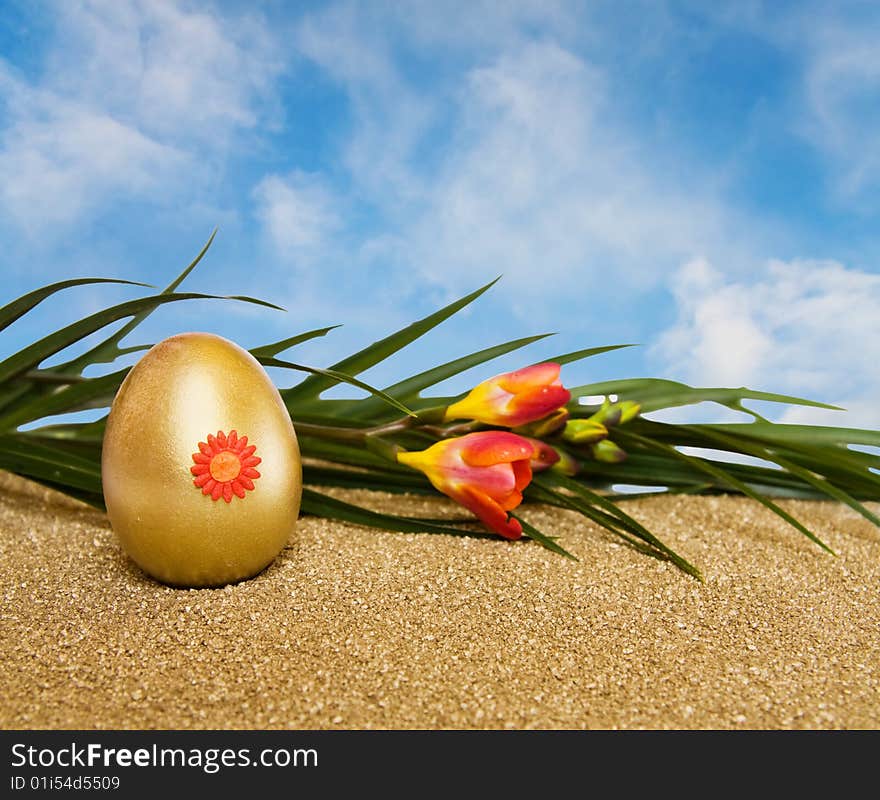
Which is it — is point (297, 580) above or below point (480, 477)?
below

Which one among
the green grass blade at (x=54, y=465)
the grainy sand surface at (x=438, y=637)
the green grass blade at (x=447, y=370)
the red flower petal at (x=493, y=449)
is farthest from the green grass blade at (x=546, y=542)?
the green grass blade at (x=54, y=465)

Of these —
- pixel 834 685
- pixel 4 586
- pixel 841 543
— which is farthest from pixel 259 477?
pixel 841 543

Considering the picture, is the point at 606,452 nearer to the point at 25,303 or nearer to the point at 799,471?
the point at 799,471

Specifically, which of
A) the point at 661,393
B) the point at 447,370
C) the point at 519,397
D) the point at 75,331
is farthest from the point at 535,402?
the point at 75,331
